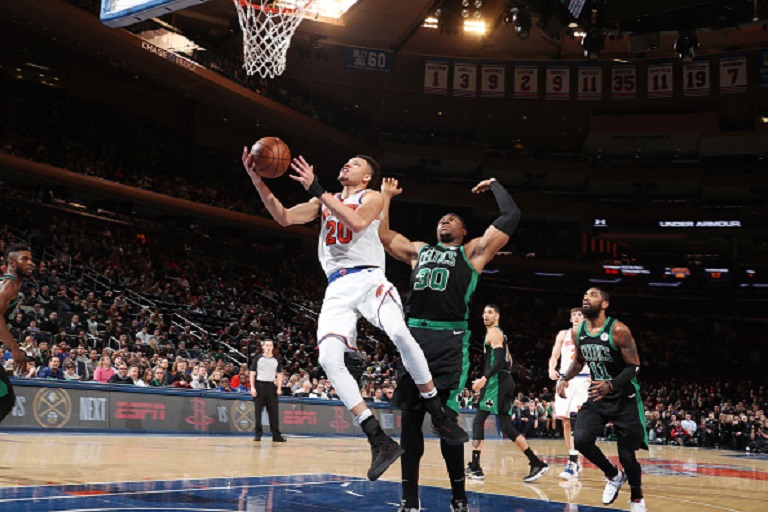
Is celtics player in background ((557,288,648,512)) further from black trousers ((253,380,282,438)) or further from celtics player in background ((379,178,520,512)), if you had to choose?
black trousers ((253,380,282,438))

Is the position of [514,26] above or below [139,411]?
above

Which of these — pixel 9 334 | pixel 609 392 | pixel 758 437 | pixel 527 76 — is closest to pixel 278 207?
pixel 9 334

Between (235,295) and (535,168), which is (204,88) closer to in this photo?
(235,295)

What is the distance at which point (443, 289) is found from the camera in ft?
20.1

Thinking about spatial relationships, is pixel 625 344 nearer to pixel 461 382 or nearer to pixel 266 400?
pixel 461 382

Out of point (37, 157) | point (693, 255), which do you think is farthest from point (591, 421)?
point (693, 255)

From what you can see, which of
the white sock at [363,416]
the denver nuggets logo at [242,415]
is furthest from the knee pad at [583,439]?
the denver nuggets logo at [242,415]

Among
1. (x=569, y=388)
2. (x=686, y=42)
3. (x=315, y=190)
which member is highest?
(x=686, y=42)

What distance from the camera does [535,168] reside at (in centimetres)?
3869

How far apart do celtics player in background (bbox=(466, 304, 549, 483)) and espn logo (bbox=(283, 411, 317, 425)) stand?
8.95m

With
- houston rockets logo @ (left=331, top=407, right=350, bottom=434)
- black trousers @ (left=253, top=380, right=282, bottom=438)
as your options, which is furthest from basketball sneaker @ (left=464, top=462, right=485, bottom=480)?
houston rockets logo @ (left=331, top=407, right=350, bottom=434)

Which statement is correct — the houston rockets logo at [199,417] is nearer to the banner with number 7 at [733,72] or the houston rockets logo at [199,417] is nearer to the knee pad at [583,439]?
the knee pad at [583,439]

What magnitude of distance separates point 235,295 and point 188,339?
5.22 meters

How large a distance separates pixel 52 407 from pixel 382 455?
10.6 meters
